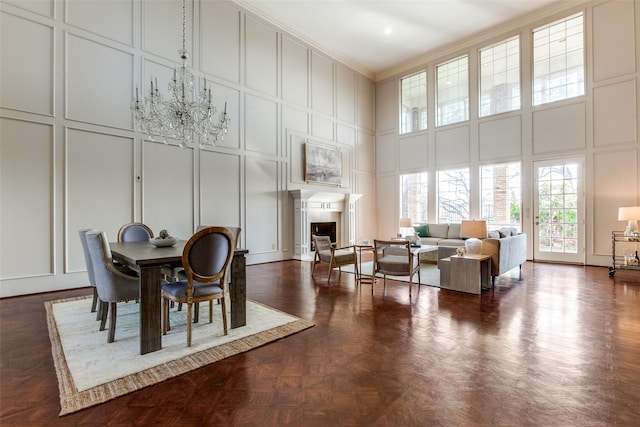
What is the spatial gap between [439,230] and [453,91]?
13.1ft

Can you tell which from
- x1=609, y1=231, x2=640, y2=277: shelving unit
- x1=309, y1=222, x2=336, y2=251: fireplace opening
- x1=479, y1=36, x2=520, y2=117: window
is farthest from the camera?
x1=309, y1=222, x2=336, y2=251: fireplace opening

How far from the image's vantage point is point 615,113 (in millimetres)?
6176

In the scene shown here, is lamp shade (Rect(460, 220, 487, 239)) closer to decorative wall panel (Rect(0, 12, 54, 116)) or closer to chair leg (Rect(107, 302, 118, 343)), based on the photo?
chair leg (Rect(107, 302, 118, 343))

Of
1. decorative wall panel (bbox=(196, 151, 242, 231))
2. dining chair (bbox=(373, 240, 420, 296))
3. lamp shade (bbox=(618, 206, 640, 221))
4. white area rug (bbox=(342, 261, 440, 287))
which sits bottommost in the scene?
white area rug (bbox=(342, 261, 440, 287))

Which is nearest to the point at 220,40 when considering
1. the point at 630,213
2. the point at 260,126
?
the point at 260,126

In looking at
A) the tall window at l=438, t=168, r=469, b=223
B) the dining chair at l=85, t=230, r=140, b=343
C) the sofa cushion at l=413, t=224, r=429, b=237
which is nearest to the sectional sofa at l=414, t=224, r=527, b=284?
the sofa cushion at l=413, t=224, r=429, b=237

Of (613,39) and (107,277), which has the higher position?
(613,39)

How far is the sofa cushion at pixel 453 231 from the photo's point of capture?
25.4 ft

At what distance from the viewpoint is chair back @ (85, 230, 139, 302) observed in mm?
2592

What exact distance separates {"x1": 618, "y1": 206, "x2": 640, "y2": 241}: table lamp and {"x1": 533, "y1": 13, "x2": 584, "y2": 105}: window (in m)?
2.80

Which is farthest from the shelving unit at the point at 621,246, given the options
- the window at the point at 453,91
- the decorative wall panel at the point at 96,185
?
the decorative wall panel at the point at 96,185

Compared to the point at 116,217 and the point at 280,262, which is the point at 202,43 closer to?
the point at 116,217

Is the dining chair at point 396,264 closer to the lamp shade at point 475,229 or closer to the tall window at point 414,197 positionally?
the lamp shade at point 475,229

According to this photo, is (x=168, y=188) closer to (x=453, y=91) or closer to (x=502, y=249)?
(x=502, y=249)
